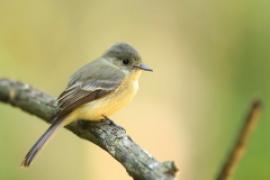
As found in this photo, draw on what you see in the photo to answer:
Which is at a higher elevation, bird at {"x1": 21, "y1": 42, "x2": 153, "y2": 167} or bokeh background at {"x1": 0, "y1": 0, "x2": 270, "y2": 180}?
bird at {"x1": 21, "y1": 42, "x2": 153, "y2": 167}

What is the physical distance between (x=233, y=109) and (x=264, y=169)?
1.12m

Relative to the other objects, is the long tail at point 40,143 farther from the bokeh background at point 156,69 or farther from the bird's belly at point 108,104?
the bokeh background at point 156,69

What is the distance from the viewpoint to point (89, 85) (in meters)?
3.72

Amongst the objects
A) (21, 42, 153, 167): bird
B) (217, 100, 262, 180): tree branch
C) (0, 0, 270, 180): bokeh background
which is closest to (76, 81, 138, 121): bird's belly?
(21, 42, 153, 167): bird

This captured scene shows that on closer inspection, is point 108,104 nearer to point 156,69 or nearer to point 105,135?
point 105,135

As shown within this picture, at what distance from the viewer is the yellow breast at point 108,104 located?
353cm

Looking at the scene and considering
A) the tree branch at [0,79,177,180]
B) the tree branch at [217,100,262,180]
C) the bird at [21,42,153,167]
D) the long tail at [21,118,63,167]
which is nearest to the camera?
the tree branch at [217,100,262,180]

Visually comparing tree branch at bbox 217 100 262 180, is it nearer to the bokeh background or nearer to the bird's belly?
the bird's belly

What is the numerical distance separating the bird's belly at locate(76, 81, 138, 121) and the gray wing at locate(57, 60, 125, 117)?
31mm

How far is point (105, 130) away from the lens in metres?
3.30

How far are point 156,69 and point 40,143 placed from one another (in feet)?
13.3

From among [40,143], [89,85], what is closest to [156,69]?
[89,85]

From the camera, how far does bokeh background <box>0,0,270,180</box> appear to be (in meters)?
6.00

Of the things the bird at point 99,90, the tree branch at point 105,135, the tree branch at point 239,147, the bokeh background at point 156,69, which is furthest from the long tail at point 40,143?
the bokeh background at point 156,69
